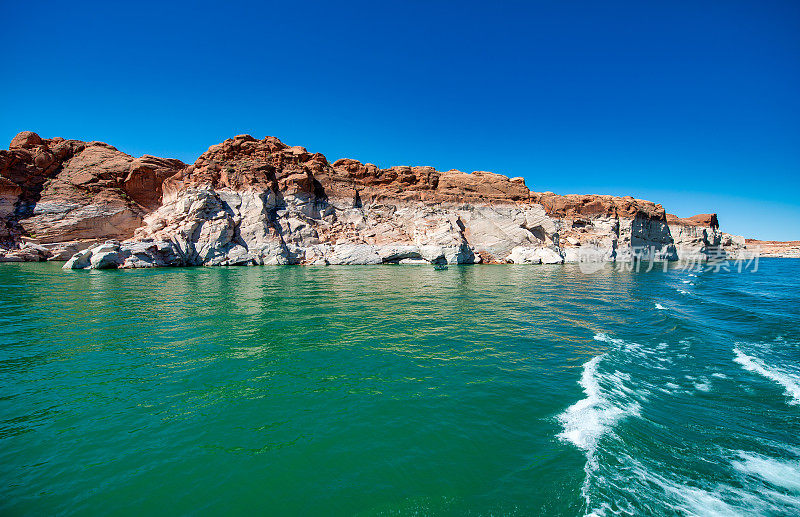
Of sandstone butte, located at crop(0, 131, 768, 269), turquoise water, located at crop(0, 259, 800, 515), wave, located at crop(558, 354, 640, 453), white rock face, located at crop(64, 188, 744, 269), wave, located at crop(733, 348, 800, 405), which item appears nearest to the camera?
turquoise water, located at crop(0, 259, 800, 515)

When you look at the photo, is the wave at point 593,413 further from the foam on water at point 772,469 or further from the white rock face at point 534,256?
the white rock face at point 534,256

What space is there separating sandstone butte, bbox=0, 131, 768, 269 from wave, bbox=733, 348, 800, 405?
101ft

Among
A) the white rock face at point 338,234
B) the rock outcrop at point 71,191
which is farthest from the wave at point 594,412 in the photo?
the rock outcrop at point 71,191

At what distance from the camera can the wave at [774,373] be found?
6383 mm

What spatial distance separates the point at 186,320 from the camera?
10844 mm

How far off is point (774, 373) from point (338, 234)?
4147 cm

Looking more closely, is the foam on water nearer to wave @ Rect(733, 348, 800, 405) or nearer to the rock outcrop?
wave @ Rect(733, 348, 800, 405)

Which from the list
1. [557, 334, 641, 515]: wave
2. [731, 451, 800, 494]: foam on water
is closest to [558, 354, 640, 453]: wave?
[557, 334, 641, 515]: wave

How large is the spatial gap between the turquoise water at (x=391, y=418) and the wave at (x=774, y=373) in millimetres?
54

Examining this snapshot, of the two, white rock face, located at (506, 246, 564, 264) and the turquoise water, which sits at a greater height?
white rock face, located at (506, 246, 564, 264)

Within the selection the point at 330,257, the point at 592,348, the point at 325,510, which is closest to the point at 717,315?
the point at 592,348

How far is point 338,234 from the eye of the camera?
4481 cm

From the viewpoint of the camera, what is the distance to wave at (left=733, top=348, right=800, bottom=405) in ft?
20.9

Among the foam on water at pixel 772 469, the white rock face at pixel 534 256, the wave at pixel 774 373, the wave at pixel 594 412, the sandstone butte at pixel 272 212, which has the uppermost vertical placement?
the sandstone butte at pixel 272 212
